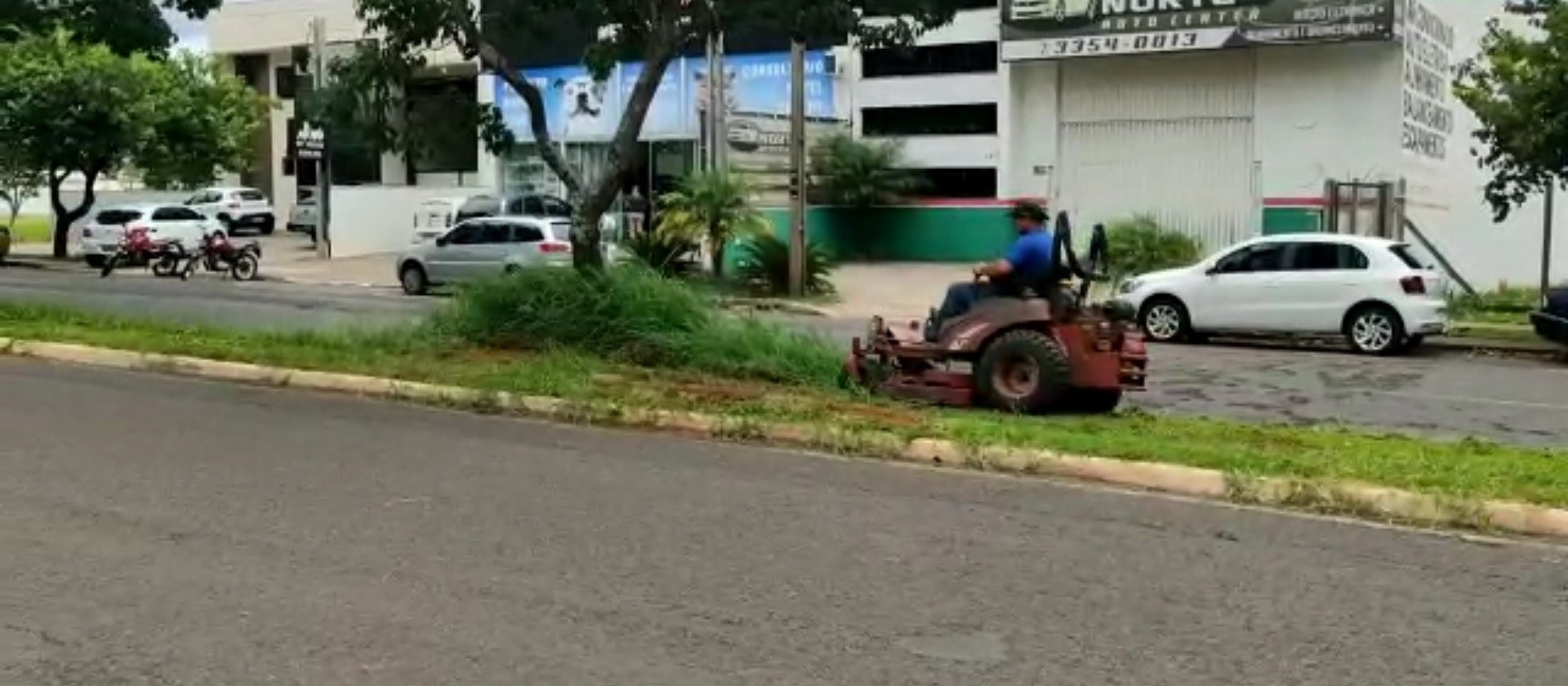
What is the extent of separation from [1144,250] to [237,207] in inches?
1373

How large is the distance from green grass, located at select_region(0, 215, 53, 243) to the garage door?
34703 millimetres

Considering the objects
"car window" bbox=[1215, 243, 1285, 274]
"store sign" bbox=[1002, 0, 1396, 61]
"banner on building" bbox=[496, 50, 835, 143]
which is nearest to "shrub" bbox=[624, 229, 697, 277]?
"car window" bbox=[1215, 243, 1285, 274]

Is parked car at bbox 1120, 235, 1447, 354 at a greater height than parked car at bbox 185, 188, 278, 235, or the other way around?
parked car at bbox 185, 188, 278, 235

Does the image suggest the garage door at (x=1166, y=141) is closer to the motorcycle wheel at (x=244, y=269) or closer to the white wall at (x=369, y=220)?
the motorcycle wheel at (x=244, y=269)

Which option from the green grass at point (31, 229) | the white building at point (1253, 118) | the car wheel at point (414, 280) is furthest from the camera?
the green grass at point (31, 229)

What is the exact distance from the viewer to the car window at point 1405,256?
2025 cm

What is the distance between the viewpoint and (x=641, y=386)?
1205 cm

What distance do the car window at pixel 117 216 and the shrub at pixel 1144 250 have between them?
80.3 feet

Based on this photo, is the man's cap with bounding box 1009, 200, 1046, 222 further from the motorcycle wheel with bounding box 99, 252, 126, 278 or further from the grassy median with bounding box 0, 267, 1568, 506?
the motorcycle wheel with bounding box 99, 252, 126, 278

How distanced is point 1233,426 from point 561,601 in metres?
6.41

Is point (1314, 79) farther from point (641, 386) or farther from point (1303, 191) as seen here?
point (641, 386)

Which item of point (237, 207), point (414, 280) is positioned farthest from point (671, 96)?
point (237, 207)

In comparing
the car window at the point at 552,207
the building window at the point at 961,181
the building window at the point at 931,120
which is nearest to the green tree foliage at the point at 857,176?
the building window at the point at 961,181

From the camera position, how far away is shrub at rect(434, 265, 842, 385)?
503 inches
